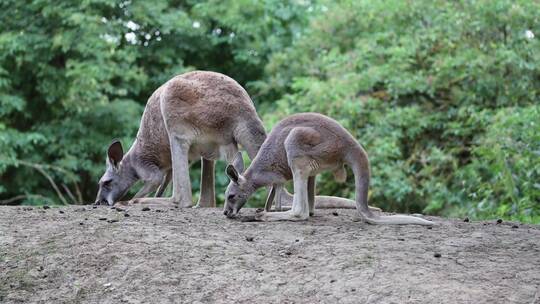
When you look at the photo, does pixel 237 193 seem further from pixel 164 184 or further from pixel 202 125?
pixel 164 184

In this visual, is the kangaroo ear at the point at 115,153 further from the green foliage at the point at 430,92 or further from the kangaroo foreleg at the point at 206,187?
the green foliage at the point at 430,92

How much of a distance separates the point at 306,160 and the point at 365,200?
53cm

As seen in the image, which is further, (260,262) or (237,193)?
(237,193)

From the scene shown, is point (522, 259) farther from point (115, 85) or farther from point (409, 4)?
point (115, 85)

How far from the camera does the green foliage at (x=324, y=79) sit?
1229 cm

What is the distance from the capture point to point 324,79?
15070 millimetres

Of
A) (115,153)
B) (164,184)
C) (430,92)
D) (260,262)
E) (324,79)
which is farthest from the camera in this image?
(324,79)

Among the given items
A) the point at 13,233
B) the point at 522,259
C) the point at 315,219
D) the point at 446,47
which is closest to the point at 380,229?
the point at 315,219

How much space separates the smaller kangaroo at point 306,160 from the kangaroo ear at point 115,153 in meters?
1.64

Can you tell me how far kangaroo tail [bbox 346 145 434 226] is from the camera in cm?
670

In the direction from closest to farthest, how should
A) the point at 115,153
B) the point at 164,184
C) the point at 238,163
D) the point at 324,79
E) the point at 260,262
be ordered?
the point at 260,262 < the point at 238,163 < the point at 115,153 < the point at 164,184 < the point at 324,79

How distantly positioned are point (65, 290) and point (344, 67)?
29.8 feet

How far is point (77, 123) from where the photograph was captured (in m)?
15.4

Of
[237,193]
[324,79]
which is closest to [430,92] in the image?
[324,79]
